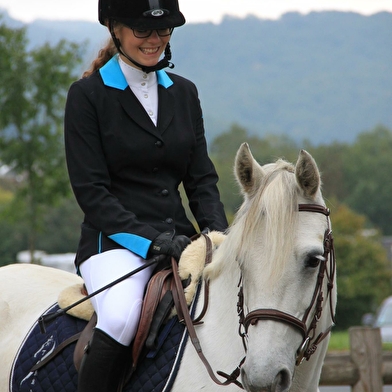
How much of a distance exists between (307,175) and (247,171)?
278mm

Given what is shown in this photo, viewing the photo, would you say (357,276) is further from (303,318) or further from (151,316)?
(303,318)

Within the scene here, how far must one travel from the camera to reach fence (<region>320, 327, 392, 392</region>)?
685 cm

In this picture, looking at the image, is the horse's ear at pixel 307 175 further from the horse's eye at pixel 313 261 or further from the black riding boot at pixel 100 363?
the black riding boot at pixel 100 363

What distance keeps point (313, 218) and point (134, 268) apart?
969 mm

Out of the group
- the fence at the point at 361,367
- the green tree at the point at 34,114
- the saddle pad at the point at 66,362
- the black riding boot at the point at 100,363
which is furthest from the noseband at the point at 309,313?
the green tree at the point at 34,114

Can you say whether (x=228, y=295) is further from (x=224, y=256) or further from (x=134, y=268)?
(x=134, y=268)

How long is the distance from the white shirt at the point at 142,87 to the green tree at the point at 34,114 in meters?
13.1

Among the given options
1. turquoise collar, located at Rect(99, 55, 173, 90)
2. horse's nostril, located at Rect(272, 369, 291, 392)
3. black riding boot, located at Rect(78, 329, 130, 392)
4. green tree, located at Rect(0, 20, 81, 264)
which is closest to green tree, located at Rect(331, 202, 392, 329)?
green tree, located at Rect(0, 20, 81, 264)

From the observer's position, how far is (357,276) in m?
39.0

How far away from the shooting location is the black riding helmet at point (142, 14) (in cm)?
372

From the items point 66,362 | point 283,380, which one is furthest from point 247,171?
point 66,362

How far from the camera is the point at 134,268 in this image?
3564mm

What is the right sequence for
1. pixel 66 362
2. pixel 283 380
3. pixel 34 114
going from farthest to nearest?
pixel 34 114 < pixel 66 362 < pixel 283 380

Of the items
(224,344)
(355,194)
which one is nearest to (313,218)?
(224,344)
